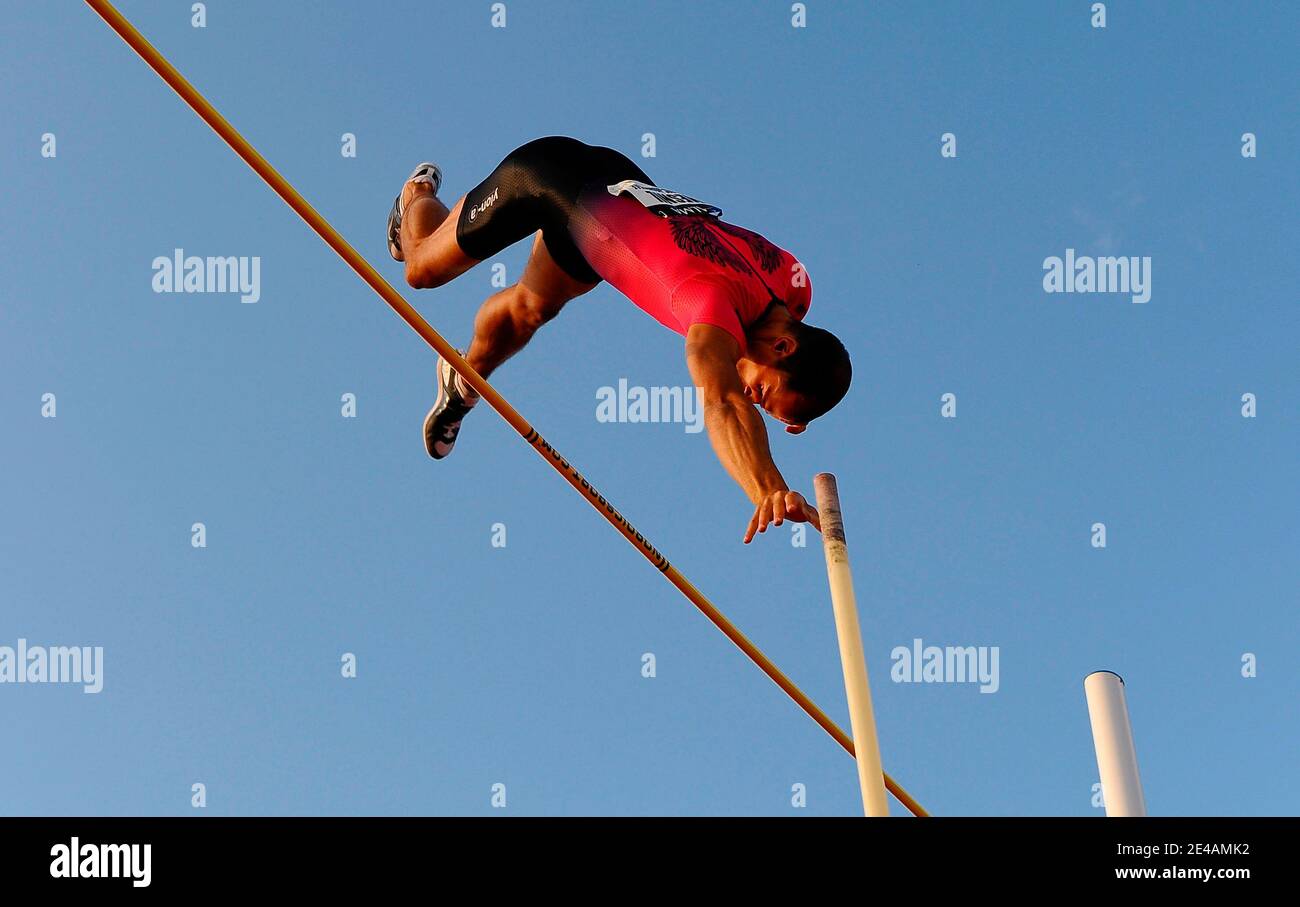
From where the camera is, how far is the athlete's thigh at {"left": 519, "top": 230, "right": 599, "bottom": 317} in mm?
7836

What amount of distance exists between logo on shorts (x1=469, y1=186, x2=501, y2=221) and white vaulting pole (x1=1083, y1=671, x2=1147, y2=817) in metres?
4.18

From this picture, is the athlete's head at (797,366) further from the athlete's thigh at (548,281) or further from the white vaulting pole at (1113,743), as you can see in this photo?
the white vaulting pole at (1113,743)

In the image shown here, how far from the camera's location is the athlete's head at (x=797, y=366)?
22.5 feet

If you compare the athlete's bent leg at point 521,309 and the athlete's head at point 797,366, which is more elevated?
the athlete's bent leg at point 521,309

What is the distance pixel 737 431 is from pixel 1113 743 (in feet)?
7.63

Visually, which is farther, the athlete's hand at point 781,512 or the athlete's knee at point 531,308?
the athlete's knee at point 531,308

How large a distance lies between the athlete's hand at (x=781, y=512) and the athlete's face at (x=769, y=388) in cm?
138

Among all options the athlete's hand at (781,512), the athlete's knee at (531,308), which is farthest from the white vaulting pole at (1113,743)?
the athlete's knee at (531,308)

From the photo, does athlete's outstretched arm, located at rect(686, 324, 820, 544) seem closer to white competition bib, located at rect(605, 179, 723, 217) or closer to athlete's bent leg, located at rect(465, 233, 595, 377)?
white competition bib, located at rect(605, 179, 723, 217)

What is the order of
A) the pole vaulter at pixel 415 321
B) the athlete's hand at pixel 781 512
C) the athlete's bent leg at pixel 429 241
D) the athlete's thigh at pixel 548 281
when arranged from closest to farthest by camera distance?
1. the athlete's hand at pixel 781 512
2. the pole vaulter at pixel 415 321
3. the athlete's bent leg at pixel 429 241
4. the athlete's thigh at pixel 548 281
